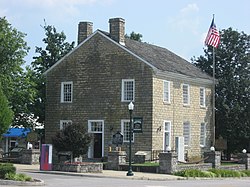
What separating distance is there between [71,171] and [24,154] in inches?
303

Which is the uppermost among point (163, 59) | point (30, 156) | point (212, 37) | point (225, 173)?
point (212, 37)

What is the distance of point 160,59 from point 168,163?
13.0m

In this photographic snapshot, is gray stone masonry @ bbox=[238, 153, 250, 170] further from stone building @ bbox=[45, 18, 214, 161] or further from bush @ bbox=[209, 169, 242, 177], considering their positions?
bush @ bbox=[209, 169, 242, 177]

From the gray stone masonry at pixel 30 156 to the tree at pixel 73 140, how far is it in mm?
4871

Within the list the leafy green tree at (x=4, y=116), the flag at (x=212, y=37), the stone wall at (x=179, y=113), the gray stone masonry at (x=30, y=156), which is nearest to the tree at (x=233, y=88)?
the stone wall at (x=179, y=113)

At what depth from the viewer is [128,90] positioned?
42094 mm

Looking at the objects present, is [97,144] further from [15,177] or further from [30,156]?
[15,177]

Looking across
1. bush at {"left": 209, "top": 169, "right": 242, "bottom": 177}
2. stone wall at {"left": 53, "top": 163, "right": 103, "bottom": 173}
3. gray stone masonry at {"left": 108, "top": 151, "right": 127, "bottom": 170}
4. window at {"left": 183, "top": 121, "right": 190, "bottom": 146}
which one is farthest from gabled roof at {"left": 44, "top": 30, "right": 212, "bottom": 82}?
stone wall at {"left": 53, "top": 163, "right": 103, "bottom": 173}

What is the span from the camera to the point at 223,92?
51781mm

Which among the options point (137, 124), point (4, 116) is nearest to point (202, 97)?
point (137, 124)

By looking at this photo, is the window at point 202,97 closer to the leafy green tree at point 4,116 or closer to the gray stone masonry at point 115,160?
the gray stone masonry at point 115,160

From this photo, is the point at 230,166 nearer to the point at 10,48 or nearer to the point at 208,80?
the point at 208,80

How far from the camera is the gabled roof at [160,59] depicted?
42.0 metres

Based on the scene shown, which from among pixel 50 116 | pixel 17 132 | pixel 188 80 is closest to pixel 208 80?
pixel 188 80
